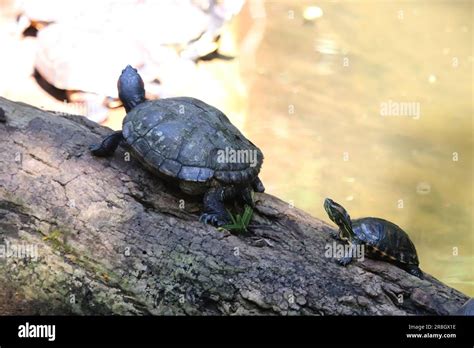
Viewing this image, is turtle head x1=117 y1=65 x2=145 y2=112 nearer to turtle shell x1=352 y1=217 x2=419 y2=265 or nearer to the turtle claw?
the turtle claw

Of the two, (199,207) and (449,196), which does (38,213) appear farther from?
(449,196)

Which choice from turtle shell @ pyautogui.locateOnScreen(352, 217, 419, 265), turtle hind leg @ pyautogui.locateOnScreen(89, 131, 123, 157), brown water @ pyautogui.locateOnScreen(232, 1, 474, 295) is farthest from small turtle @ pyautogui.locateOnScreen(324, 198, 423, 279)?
turtle hind leg @ pyautogui.locateOnScreen(89, 131, 123, 157)

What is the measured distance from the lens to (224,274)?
2.44 meters

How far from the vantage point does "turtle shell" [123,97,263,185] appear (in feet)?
8.80

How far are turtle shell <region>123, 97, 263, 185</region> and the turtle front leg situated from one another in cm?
5

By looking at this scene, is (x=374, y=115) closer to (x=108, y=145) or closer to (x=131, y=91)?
(x=131, y=91)

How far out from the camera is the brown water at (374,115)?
13.1 ft

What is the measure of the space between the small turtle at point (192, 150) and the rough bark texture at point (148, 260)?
0.12 metres

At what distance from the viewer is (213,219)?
2670 millimetres

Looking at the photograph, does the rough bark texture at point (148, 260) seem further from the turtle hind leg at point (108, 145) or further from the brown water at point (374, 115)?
the brown water at point (374, 115)

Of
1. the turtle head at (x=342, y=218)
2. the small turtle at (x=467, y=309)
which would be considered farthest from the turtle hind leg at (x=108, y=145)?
the small turtle at (x=467, y=309)

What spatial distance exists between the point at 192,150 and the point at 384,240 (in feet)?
3.39

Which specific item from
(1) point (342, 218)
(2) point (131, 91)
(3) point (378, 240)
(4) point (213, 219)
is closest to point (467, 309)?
(3) point (378, 240)
